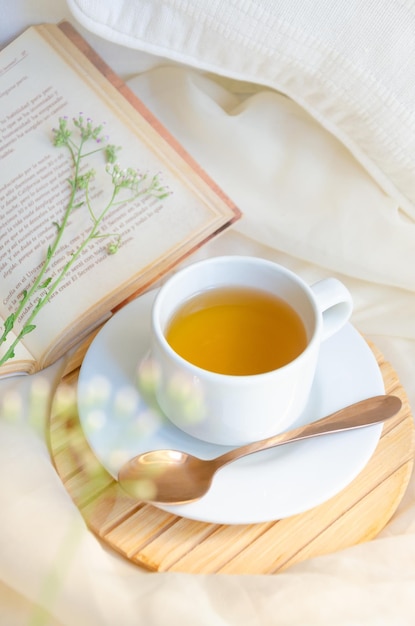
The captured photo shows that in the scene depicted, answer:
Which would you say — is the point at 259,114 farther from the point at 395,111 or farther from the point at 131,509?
the point at 131,509

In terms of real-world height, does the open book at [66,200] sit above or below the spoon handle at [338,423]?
above

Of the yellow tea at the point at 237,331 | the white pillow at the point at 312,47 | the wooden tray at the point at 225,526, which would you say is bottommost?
the wooden tray at the point at 225,526

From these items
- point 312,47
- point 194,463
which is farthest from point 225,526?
point 312,47

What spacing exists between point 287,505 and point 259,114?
1.55 ft

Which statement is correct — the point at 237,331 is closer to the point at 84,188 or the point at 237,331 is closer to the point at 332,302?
the point at 332,302

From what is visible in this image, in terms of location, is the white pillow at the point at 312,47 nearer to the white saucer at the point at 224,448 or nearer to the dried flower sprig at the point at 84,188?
the dried flower sprig at the point at 84,188

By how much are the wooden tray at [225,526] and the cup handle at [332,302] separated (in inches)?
4.8

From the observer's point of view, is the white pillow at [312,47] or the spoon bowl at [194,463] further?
the white pillow at [312,47]

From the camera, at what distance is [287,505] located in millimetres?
626

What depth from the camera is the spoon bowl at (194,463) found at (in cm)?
63

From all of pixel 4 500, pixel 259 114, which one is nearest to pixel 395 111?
pixel 259 114

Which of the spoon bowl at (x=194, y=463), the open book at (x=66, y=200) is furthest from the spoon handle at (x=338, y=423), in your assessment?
the open book at (x=66, y=200)

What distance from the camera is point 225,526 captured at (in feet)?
2.14

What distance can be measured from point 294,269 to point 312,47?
240 millimetres
